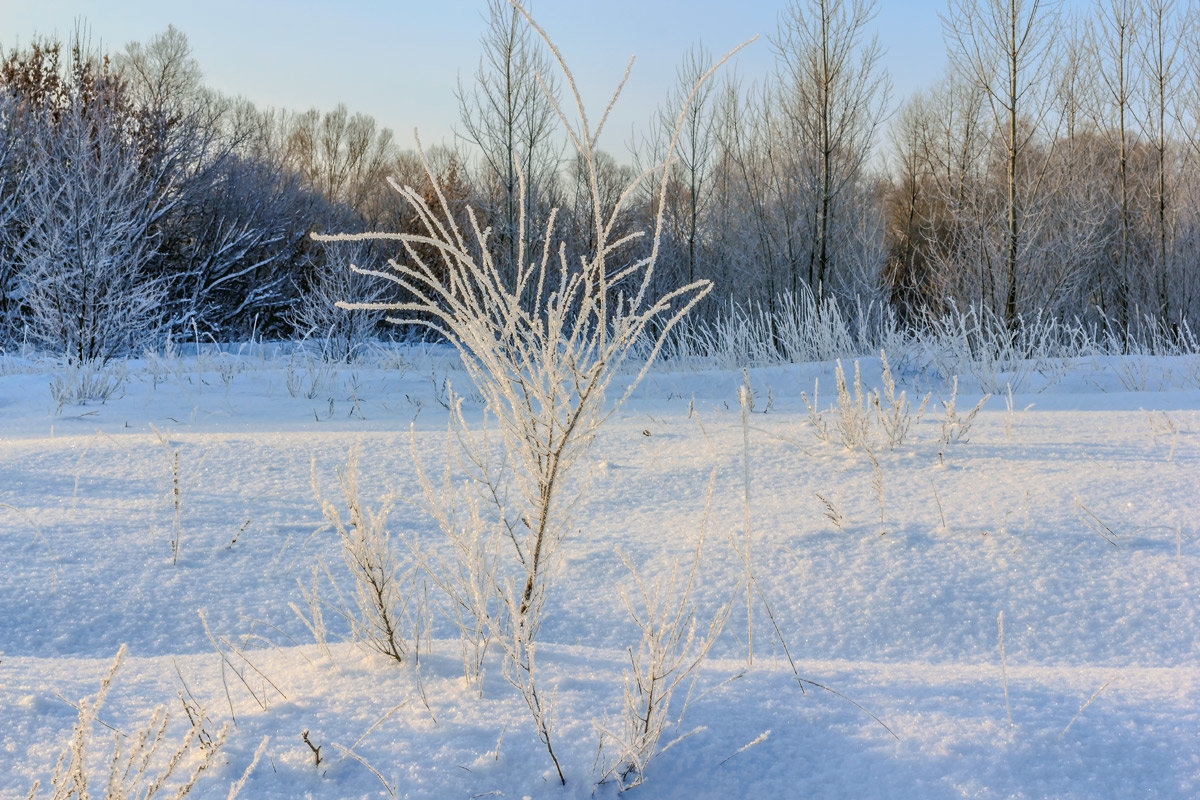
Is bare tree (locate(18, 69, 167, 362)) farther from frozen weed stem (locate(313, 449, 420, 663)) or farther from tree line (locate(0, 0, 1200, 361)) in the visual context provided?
frozen weed stem (locate(313, 449, 420, 663))

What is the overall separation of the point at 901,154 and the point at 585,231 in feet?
32.9

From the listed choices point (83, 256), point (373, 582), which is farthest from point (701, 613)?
point (83, 256)

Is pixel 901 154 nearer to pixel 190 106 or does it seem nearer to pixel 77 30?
pixel 190 106

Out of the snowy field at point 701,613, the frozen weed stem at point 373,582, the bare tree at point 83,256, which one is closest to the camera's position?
the snowy field at point 701,613

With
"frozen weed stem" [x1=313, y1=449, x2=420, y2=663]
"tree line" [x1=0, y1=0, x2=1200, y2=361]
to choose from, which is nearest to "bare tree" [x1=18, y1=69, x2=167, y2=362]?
"tree line" [x1=0, y1=0, x2=1200, y2=361]

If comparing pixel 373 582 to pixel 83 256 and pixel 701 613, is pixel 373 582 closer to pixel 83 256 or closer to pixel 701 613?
pixel 701 613

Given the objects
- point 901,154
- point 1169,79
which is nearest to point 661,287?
point 1169,79

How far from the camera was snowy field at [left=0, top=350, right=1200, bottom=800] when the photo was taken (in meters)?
0.97

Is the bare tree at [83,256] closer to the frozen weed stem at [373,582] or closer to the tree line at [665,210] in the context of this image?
the tree line at [665,210]

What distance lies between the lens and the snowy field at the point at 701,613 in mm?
971

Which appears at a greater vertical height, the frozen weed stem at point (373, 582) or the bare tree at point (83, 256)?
the bare tree at point (83, 256)

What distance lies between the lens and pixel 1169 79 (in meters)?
12.5

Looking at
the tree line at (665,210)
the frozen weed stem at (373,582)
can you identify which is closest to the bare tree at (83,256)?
the tree line at (665,210)

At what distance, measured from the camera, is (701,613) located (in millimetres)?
1791
